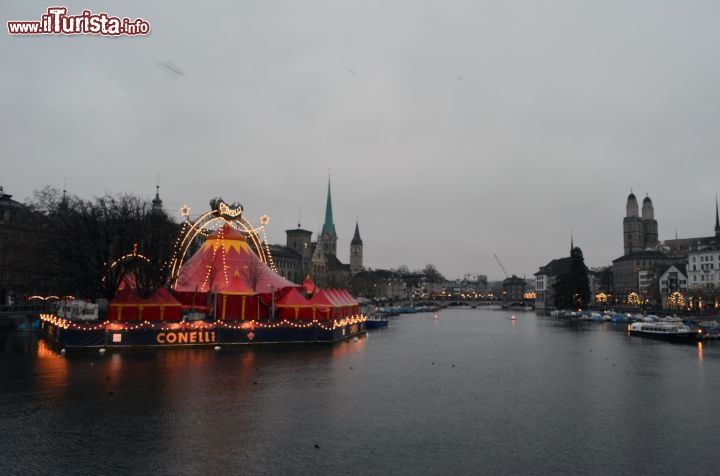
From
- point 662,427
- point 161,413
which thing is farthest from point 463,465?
point 161,413

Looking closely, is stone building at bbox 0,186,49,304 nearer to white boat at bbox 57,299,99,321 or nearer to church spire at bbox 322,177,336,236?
white boat at bbox 57,299,99,321

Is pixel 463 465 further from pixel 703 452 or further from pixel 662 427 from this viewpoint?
pixel 662 427

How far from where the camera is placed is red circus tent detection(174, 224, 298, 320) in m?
49.3

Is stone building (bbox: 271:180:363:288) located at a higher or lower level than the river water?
higher

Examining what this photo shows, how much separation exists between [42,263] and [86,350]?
18.9m

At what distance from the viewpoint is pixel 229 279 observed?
50281 mm

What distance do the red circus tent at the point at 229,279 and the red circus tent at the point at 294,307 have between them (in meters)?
1.62

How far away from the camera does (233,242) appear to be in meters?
54.7

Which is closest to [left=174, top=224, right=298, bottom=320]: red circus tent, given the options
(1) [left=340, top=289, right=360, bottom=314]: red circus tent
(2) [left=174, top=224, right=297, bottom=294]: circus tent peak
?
(2) [left=174, top=224, right=297, bottom=294]: circus tent peak

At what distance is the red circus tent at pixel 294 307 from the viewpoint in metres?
49.2

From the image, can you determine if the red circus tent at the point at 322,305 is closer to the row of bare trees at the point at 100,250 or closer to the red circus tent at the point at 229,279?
the red circus tent at the point at 229,279

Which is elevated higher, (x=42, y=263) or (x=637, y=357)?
(x=42, y=263)

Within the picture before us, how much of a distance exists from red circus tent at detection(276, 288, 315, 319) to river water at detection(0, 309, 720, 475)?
31.4ft

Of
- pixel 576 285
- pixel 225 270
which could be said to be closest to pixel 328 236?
pixel 576 285
